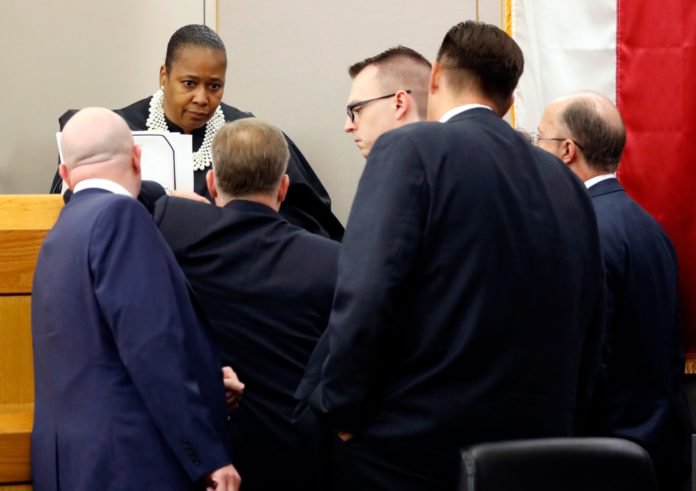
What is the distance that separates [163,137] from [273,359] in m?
0.78

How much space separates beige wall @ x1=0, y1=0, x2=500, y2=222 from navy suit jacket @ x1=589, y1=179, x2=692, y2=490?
66.3 inches

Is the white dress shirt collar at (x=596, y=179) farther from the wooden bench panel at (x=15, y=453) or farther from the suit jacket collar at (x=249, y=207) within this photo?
the wooden bench panel at (x=15, y=453)

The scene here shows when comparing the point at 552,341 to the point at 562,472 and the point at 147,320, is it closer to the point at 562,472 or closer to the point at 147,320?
the point at 562,472

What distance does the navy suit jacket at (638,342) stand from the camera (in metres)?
3.18

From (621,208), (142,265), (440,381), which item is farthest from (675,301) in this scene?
(142,265)

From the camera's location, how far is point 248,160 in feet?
9.34

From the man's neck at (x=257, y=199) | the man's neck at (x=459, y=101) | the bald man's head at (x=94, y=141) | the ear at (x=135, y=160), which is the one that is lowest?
the man's neck at (x=257, y=199)

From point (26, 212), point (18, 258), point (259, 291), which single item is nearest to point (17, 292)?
point (18, 258)

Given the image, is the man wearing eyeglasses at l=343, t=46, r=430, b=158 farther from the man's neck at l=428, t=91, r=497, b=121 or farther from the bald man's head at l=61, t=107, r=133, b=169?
the bald man's head at l=61, t=107, r=133, b=169

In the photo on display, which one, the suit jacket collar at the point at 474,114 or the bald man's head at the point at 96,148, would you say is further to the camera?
the bald man's head at the point at 96,148

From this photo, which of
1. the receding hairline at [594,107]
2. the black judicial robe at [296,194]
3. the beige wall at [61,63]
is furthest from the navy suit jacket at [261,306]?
the beige wall at [61,63]

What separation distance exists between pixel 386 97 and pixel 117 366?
110 centimetres

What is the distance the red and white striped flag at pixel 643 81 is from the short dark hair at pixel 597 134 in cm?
100

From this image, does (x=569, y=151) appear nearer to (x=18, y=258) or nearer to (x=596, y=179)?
(x=596, y=179)
